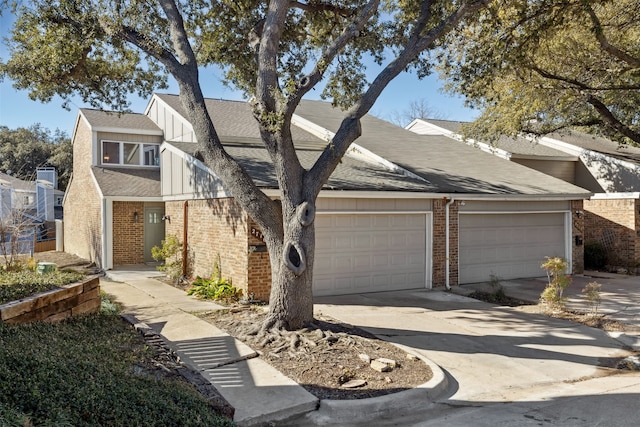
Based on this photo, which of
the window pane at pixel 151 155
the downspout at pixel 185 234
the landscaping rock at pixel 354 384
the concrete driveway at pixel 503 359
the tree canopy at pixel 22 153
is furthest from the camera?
the tree canopy at pixel 22 153

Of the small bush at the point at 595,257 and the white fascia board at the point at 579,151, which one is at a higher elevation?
the white fascia board at the point at 579,151

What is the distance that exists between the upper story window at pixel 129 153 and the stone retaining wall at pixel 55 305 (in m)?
12.6

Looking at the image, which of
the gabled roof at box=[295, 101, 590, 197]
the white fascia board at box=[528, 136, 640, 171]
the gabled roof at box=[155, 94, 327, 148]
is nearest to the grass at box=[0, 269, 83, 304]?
the gabled roof at box=[155, 94, 327, 148]

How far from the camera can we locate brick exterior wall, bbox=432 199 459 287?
13.3 meters

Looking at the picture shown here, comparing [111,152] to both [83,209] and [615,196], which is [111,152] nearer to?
[83,209]

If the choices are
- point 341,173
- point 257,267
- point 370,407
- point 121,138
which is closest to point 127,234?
point 121,138

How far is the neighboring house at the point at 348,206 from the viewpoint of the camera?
39.5 ft

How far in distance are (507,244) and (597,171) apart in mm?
8356

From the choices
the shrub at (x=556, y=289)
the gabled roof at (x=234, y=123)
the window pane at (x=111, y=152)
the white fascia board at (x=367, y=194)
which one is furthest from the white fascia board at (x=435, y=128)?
the window pane at (x=111, y=152)

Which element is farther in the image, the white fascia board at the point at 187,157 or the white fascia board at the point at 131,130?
the white fascia board at the point at 131,130

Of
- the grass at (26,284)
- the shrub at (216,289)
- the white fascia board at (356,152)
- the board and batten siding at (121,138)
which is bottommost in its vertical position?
the shrub at (216,289)

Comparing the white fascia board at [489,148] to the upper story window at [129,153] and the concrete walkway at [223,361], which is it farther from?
the concrete walkway at [223,361]

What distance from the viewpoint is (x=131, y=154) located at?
20406 millimetres

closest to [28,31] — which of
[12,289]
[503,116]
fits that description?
[12,289]
